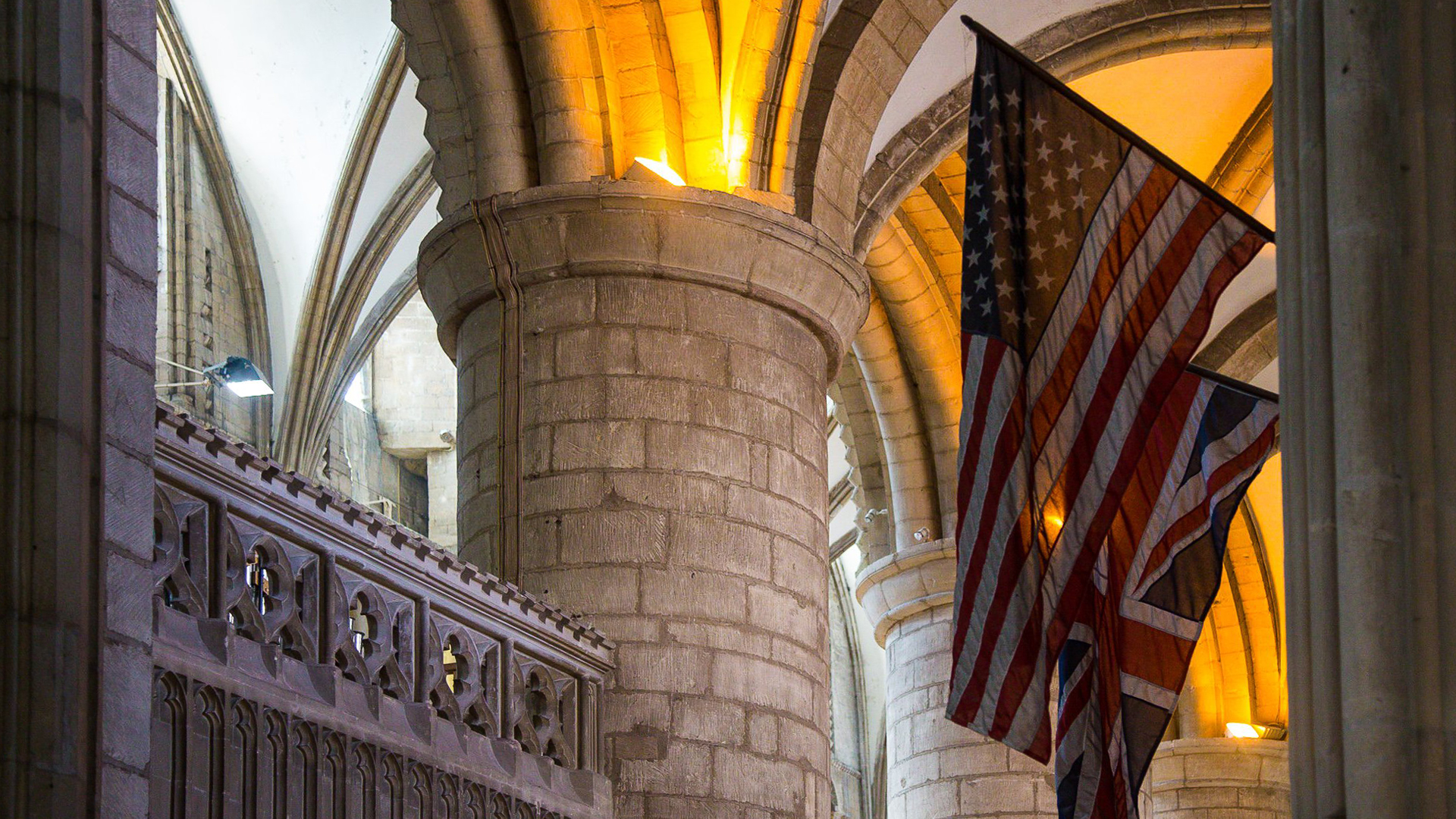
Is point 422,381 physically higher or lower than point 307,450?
higher

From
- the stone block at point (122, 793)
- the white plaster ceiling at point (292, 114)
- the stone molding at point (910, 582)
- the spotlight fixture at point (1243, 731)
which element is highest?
the white plaster ceiling at point (292, 114)

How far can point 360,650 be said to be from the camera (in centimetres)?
777


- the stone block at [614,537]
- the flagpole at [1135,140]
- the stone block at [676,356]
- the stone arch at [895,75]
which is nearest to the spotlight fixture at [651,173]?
the stone block at [676,356]

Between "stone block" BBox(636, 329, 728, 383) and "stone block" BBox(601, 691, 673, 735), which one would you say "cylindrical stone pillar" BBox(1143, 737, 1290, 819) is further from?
"stone block" BBox(601, 691, 673, 735)

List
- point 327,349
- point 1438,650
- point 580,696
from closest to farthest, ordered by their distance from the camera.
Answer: point 1438,650
point 580,696
point 327,349

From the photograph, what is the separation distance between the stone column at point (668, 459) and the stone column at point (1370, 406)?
14.1ft

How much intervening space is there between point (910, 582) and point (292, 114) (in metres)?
6.42

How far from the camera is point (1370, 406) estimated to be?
4.97 m

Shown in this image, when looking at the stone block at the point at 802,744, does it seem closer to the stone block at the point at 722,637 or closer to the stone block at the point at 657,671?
the stone block at the point at 722,637

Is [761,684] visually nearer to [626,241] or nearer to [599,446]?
[599,446]

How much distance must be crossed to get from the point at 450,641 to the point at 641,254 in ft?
6.66

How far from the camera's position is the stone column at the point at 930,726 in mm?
Answer: 13688

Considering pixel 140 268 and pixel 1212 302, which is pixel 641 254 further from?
pixel 140 268

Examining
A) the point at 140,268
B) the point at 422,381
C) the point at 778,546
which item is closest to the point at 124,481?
the point at 140,268
